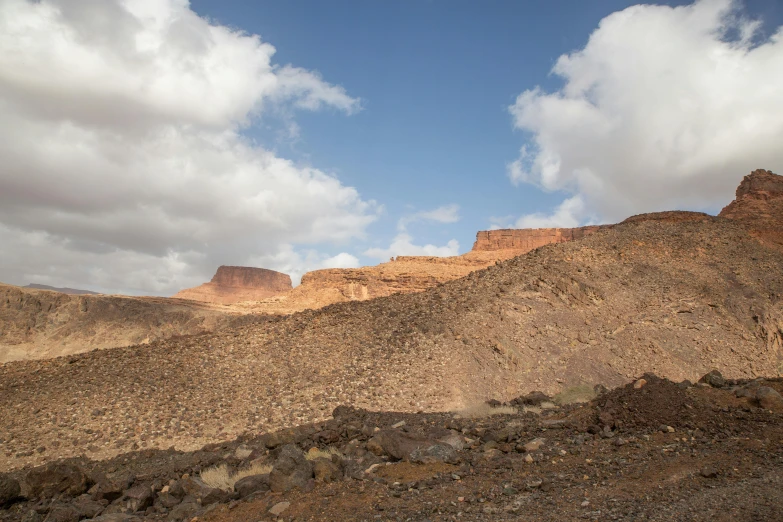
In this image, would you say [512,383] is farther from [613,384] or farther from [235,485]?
[235,485]

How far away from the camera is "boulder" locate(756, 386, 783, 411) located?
8203 mm

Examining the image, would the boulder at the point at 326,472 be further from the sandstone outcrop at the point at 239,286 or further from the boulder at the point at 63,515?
the sandstone outcrop at the point at 239,286

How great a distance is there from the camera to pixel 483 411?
41.6 ft

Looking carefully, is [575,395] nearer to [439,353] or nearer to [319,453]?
[439,353]

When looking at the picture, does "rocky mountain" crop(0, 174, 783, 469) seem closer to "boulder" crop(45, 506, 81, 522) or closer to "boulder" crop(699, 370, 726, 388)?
"boulder" crop(699, 370, 726, 388)

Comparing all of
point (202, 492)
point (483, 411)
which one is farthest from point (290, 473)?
point (483, 411)

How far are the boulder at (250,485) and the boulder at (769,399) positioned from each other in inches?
315

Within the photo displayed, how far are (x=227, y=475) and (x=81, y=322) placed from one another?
43.1m

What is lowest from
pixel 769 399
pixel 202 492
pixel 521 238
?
pixel 202 492

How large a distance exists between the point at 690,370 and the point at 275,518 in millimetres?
14859

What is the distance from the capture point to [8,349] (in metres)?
40.0

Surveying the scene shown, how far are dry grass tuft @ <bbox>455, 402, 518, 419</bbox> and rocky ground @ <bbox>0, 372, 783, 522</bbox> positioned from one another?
1.28 meters

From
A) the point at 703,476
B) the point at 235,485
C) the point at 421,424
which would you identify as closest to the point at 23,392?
the point at 235,485

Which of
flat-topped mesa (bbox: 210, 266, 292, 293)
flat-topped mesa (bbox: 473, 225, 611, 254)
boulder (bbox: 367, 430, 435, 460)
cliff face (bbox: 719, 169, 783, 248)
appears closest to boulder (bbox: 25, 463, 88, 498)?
boulder (bbox: 367, 430, 435, 460)
